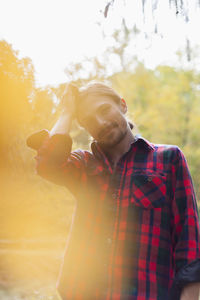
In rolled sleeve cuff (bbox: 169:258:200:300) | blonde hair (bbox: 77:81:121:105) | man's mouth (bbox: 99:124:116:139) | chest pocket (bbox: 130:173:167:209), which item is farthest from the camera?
blonde hair (bbox: 77:81:121:105)

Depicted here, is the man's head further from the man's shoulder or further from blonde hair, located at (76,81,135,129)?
the man's shoulder

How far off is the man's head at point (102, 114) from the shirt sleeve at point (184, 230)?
0.91ft

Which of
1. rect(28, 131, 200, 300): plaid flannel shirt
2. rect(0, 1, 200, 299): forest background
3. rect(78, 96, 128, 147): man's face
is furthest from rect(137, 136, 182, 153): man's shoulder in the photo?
rect(0, 1, 200, 299): forest background

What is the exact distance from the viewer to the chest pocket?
1031 mm

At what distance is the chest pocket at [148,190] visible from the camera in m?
1.03

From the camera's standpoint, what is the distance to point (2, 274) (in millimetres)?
2742

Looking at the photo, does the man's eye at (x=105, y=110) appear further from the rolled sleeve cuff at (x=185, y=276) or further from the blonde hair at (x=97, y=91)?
the rolled sleeve cuff at (x=185, y=276)

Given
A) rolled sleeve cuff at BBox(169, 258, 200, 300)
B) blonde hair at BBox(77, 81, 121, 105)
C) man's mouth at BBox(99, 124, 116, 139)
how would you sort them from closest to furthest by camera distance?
rolled sleeve cuff at BBox(169, 258, 200, 300) < man's mouth at BBox(99, 124, 116, 139) < blonde hair at BBox(77, 81, 121, 105)

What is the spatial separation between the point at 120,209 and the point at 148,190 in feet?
0.42

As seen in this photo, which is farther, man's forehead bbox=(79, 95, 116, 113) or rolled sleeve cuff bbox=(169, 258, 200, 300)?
man's forehead bbox=(79, 95, 116, 113)

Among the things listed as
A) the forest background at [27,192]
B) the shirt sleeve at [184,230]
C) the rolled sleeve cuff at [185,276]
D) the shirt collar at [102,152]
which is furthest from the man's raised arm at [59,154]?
the forest background at [27,192]

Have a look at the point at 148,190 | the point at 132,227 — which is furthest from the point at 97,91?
the point at 132,227

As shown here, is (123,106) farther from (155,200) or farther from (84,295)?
(84,295)

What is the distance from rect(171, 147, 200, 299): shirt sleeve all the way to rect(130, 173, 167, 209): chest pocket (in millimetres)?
44
